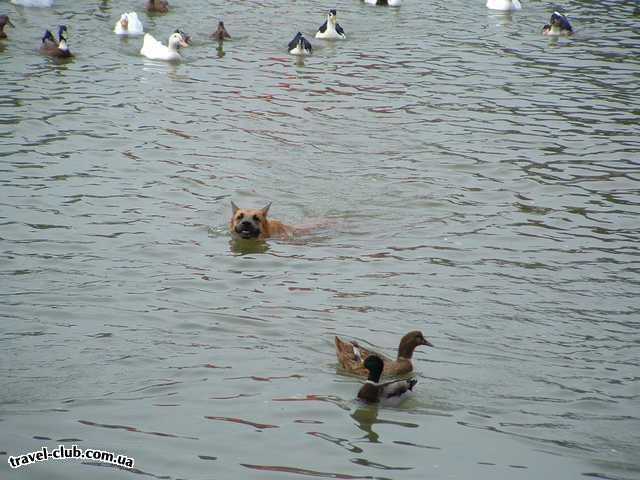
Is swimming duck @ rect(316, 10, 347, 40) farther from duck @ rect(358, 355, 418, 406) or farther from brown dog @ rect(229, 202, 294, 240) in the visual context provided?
duck @ rect(358, 355, 418, 406)

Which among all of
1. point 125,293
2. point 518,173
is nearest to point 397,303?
point 125,293

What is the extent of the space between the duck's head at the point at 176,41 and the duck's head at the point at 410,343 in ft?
45.2

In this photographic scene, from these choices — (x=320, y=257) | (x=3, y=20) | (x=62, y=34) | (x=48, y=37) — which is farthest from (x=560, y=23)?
(x=320, y=257)

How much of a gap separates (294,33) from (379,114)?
717 cm

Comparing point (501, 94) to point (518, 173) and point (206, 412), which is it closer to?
point (518, 173)

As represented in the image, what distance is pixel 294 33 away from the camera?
24156mm

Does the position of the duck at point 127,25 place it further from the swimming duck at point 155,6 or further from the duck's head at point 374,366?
the duck's head at point 374,366

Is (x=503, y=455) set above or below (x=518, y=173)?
below

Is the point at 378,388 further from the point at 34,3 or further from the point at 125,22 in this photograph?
the point at 34,3

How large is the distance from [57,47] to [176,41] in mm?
2446

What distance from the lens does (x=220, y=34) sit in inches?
885

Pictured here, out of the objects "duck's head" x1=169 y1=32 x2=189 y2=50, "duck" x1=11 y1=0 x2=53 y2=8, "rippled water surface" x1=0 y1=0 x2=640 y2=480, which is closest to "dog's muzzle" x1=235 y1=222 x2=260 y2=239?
"rippled water surface" x1=0 y1=0 x2=640 y2=480

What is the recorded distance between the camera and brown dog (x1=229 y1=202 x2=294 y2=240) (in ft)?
40.7

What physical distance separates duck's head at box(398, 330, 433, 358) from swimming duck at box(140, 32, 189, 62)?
13.5 metres
